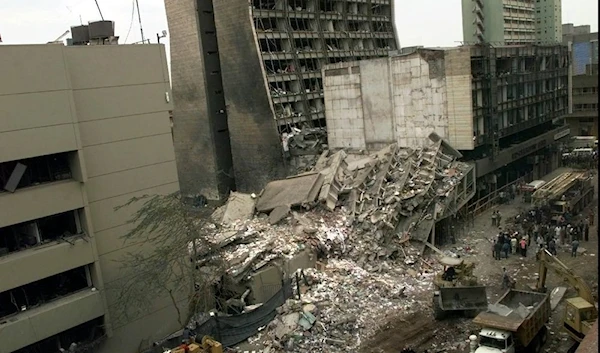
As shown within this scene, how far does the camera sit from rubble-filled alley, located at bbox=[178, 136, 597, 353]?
18891 mm

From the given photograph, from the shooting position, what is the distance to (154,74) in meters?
19.6

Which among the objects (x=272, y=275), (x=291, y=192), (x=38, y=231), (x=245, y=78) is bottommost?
(x=272, y=275)

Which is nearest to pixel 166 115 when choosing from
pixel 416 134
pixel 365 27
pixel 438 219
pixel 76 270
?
pixel 76 270

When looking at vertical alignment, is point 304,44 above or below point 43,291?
above

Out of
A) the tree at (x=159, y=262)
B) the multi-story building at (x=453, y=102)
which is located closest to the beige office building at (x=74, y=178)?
the tree at (x=159, y=262)

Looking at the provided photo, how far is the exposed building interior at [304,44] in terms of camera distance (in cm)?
4012

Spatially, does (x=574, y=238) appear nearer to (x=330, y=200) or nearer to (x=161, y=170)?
(x=330, y=200)

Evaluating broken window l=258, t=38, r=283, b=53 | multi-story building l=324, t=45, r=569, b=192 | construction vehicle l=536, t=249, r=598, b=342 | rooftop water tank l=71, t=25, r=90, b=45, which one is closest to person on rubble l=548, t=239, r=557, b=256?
construction vehicle l=536, t=249, r=598, b=342

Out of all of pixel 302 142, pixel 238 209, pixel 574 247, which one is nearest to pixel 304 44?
pixel 302 142

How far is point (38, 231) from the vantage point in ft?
56.3

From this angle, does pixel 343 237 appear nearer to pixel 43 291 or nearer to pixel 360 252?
pixel 360 252

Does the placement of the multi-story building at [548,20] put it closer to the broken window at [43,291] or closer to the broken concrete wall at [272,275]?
the broken concrete wall at [272,275]

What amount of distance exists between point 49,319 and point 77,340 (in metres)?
1.84

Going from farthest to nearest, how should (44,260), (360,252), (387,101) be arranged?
1. (387,101)
2. (360,252)
3. (44,260)
